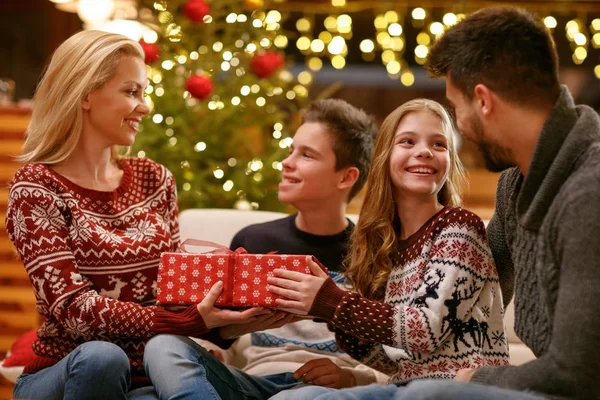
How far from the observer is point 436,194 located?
7.29 ft

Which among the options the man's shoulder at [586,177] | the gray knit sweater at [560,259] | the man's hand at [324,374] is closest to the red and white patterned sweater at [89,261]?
the man's hand at [324,374]

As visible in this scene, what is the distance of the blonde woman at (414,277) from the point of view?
1.96m

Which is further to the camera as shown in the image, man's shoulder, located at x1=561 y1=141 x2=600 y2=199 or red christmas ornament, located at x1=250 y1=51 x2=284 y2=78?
red christmas ornament, located at x1=250 y1=51 x2=284 y2=78

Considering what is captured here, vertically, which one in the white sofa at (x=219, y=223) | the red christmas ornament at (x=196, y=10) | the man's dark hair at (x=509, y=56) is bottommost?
the white sofa at (x=219, y=223)

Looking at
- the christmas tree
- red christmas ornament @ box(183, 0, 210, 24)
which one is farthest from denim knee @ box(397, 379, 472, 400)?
red christmas ornament @ box(183, 0, 210, 24)

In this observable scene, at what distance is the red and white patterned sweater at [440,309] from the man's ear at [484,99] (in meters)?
0.34

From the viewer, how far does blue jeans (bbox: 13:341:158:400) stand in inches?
79.4

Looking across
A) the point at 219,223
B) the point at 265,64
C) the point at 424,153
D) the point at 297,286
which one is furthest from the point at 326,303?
the point at 265,64

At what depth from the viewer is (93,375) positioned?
79.3 inches

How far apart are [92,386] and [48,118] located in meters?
0.80

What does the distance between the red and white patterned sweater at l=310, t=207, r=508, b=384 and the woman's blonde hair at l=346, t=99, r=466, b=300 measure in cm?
11

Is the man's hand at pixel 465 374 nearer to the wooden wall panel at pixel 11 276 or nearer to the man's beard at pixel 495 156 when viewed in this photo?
the man's beard at pixel 495 156

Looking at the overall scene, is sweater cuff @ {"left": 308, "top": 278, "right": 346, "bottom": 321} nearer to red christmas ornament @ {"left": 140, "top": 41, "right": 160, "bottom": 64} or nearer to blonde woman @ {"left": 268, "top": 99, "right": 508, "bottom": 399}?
blonde woman @ {"left": 268, "top": 99, "right": 508, "bottom": 399}

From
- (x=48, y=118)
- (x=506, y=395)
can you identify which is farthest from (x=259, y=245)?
(x=506, y=395)
